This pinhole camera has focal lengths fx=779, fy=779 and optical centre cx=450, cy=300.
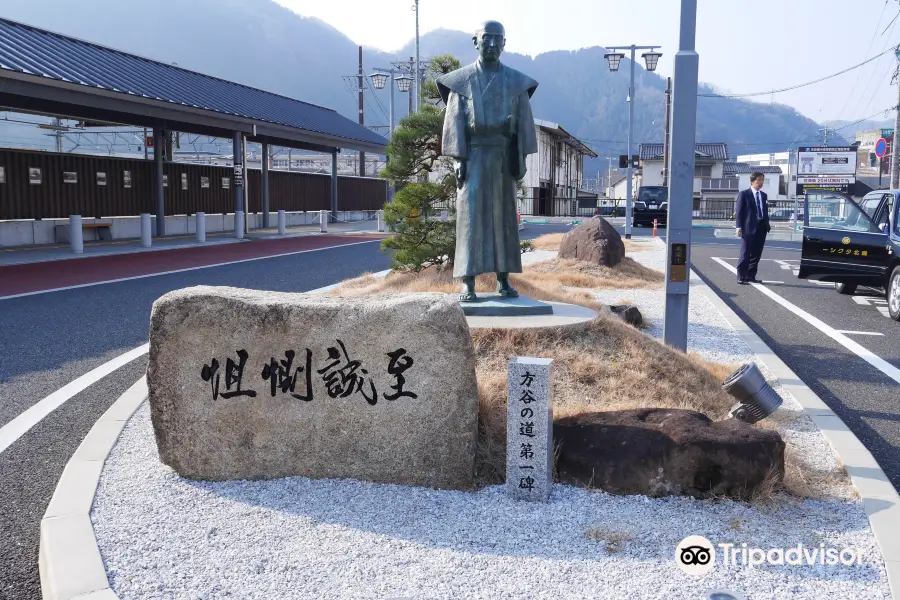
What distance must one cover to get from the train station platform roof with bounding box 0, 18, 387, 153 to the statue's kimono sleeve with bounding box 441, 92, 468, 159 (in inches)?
397

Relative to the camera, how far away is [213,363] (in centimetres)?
434

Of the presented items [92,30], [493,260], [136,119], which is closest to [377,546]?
[493,260]

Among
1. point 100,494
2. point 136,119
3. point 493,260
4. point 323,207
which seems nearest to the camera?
point 100,494

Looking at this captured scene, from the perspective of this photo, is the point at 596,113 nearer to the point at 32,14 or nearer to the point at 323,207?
the point at 32,14

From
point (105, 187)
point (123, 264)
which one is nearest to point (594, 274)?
point (123, 264)

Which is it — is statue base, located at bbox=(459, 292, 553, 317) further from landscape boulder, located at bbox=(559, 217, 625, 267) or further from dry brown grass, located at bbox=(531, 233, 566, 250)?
dry brown grass, located at bbox=(531, 233, 566, 250)

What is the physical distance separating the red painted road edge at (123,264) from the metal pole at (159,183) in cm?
208

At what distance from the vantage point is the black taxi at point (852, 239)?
1117 centimetres

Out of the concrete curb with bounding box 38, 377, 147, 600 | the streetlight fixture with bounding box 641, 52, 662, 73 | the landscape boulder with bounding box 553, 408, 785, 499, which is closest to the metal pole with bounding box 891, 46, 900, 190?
the streetlight fixture with bounding box 641, 52, 662, 73

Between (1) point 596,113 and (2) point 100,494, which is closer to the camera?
(2) point 100,494

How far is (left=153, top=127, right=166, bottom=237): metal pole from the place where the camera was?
2056 centimetres

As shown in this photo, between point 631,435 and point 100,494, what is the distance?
285 centimetres

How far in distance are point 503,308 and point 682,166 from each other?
206 cm

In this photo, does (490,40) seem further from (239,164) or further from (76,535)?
(239,164)
